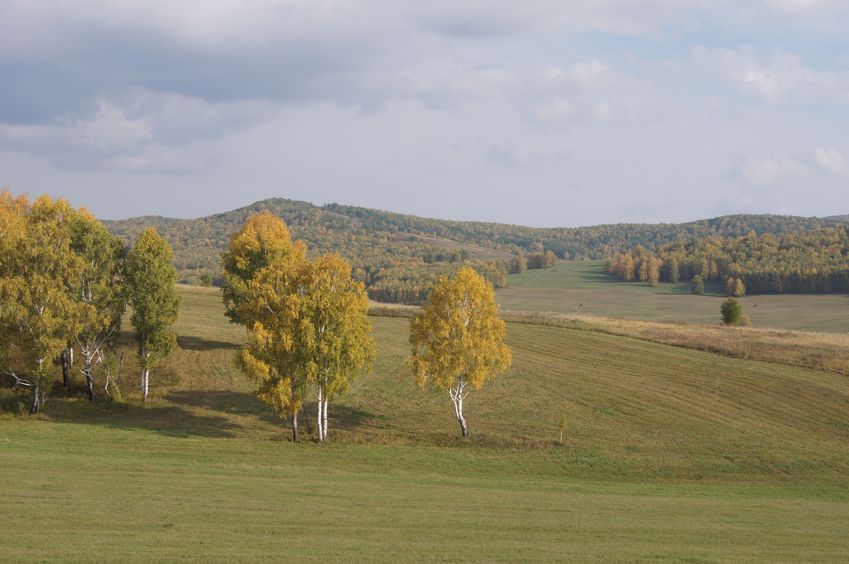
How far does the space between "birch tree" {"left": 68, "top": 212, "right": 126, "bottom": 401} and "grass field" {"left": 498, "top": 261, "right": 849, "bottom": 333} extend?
3474 inches

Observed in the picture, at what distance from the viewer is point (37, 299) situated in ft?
147

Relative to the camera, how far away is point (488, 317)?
44.6 m

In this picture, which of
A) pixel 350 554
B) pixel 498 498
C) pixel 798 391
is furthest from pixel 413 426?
pixel 798 391

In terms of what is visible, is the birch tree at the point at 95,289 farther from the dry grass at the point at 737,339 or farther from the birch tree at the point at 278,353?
the dry grass at the point at 737,339

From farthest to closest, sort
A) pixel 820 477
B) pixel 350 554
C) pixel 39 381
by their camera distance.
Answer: pixel 39 381 → pixel 820 477 → pixel 350 554

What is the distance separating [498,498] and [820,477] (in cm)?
1831

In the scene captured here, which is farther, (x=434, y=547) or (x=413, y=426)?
(x=413, y=426)

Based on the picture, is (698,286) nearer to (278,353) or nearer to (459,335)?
(459,335)

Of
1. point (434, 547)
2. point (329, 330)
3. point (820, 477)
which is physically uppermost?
point (329, 330)

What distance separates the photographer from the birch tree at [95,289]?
4731 centimetres

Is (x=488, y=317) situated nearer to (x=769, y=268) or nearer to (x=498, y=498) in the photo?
(x=498, y=498)

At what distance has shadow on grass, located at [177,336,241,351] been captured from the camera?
2381 inches

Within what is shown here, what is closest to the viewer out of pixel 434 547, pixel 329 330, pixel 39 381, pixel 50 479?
pixel 434 547

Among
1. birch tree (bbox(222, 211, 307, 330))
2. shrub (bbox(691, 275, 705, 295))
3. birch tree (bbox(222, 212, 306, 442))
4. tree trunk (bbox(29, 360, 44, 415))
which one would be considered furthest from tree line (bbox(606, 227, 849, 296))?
tree trunk (bbox(29, 360, 44, 415))
